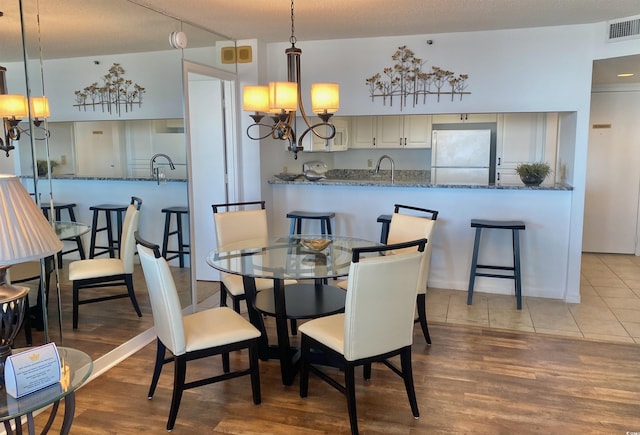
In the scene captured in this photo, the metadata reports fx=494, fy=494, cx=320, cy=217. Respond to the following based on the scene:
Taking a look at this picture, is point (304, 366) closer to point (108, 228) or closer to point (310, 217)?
point (108, 228)

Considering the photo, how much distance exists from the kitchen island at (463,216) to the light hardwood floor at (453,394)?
31.2 inches

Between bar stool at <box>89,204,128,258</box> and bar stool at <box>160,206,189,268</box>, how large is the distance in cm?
59

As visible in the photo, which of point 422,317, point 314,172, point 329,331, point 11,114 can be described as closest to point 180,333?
point 329,331

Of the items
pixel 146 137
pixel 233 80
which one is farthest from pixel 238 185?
pixel 146 137

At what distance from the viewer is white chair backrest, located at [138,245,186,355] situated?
250 cm

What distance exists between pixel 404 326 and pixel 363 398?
1.90ft

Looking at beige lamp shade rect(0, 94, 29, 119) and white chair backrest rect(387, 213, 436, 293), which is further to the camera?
white chair backrest rect(387, 213, 436, 293)

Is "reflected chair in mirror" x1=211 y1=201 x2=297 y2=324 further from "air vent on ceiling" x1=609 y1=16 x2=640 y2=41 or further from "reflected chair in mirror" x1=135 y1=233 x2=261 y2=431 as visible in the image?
"air vent on ceiling" x1=609 y1=16 x2=640 y2=41

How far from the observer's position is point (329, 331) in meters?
2.64

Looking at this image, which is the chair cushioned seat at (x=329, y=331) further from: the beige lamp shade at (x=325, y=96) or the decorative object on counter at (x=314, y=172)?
the decorative object on counter at (x=314, y=172)

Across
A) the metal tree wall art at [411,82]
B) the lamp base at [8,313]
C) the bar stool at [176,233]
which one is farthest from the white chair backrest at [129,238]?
the metal tree wall art at [411,82]

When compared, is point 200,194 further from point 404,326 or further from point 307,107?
point 404,326

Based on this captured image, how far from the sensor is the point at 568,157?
15.5 ft

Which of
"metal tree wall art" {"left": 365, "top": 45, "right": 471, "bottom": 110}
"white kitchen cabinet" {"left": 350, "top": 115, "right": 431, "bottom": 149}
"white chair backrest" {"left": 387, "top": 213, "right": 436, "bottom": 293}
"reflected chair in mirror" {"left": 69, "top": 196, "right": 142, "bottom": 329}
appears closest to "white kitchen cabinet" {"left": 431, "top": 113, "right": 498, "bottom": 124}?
"white kitchen cabinet" {"left": 350, "top": 115, "right": 431, "bottom": 149}
